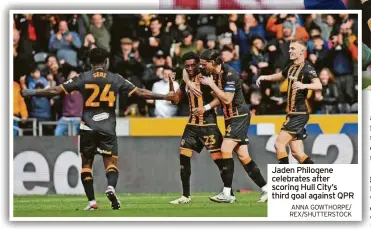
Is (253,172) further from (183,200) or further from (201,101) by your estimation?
(201,101)

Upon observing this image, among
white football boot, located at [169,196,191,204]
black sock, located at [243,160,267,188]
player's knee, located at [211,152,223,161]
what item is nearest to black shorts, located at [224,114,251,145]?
player's knee, located at [211,152,223,161]

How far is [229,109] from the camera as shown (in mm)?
19641

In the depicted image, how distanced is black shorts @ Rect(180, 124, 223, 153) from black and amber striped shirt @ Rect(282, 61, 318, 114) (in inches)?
52.3

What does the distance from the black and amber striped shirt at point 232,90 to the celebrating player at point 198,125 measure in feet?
0.73

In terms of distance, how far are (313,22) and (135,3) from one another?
4.07 meters

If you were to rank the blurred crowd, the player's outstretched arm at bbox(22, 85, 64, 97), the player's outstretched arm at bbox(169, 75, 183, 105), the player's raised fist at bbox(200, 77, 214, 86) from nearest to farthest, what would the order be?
the player's outstretched arm at bbox(22, 85, 64, 97) < the player's outstretched arm at bbox(169, 75, 183, 105) < the player's raised fist at bbox(200, 77, 214, 86) < the blurred crowd

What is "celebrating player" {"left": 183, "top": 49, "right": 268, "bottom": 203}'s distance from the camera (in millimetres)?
19484

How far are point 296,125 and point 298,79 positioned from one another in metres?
0.74

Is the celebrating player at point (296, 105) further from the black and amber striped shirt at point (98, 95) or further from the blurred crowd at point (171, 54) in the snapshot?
the black and amber striped shirt at point (98, 95)

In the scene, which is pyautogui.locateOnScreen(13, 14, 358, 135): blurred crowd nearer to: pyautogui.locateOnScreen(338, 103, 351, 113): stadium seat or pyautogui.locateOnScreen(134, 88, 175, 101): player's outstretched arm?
pyautogui.locateOnScreen(338, 103, 351, 113): stadium seat

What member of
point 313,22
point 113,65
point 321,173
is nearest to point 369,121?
point 321,173

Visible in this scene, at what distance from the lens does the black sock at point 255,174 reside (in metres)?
19.9

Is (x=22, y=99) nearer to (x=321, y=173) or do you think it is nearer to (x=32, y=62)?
(x=32, y=62)

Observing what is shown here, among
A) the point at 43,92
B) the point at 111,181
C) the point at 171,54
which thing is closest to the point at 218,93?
the point at 111,181
